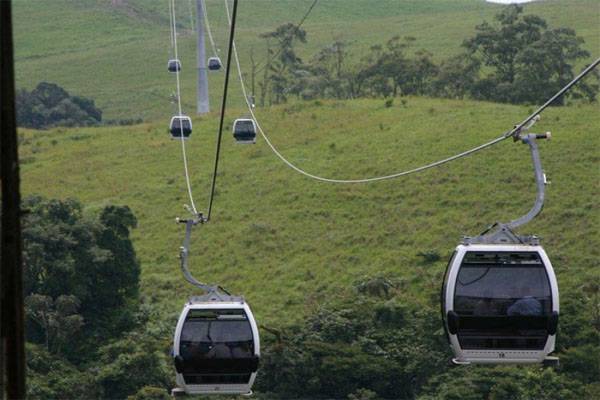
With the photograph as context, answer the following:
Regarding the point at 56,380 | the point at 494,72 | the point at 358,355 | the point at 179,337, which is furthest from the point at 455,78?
the point at 179,337

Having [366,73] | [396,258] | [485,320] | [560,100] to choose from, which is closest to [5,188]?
[485,320]

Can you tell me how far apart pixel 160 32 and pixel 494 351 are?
14613 centimetres

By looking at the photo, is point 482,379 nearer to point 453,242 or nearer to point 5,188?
point 453,242

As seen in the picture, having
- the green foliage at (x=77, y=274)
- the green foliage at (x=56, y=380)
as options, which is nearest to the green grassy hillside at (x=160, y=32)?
the green foliage at (x=77, y=274)

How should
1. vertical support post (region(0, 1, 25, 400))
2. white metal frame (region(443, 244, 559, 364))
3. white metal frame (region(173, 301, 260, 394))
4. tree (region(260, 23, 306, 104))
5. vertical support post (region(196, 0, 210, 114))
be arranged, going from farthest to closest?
1. tree (region(260, 23, 306, 104))
2. vertical support post (region(196, 0, 210, 114))
3. white metal frame (region(173, 301, 260, 394))
4. white metal frame (region(443, 244, 559, 364))
5. vertical support post (region(0, 1, 25, 400))

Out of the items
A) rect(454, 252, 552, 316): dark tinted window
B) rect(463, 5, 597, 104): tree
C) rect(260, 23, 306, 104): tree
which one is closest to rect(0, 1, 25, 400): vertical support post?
rect(454, 252, 552, 316): dark tinted window

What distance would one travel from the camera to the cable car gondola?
20.3 meters

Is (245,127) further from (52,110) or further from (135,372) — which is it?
(52,110)

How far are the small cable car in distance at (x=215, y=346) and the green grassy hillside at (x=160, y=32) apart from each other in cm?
9702

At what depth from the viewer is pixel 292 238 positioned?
2454 inches

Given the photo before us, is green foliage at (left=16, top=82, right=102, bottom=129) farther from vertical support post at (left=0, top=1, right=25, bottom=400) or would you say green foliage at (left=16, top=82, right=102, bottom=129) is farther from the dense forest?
vertical support post at (left=0, top=1, right=25, bottom=400)

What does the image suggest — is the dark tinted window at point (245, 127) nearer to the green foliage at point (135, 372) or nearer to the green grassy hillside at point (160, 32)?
the green foliage at point (135, 372)

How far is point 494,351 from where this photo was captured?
20641mm

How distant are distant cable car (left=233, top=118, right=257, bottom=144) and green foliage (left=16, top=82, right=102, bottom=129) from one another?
54.9 metres
